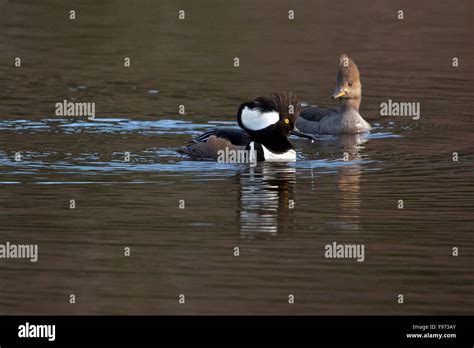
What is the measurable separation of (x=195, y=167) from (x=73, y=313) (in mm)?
7350

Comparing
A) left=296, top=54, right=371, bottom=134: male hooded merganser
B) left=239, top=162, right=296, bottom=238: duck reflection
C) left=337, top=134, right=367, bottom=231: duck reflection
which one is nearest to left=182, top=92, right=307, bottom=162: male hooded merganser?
left=239, top=162, right=296, bottom=238: duck reflection

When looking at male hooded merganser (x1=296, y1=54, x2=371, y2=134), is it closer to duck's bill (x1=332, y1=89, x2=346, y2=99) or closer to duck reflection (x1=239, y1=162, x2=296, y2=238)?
duck's bill (x1=332, y1=89, x2=346, y2=99)

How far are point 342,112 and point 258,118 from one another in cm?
451

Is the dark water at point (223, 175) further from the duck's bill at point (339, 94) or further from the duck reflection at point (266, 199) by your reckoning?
the duck's bill at point (339, 94)

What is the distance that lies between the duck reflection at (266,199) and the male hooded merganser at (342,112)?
420 cm

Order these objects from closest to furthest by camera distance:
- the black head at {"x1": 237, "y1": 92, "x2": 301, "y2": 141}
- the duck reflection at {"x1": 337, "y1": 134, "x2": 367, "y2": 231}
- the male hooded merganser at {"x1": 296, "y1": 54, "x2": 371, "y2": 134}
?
the duck reflection at {"x1": 337, "y1": 134, "x2": 367, "y2": 231} → the black head at {"x1": 237, "y1": 92, "x2": 301, "y2": 141} → the male hooded merganser at {"x1": 296, "y1": 54, "x2": 371, "y2": 134}

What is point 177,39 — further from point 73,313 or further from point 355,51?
point 73,313

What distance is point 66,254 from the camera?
13125 mm

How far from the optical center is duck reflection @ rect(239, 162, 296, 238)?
47.4 feet

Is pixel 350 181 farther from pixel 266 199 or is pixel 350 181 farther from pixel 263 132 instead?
pixel 263 132

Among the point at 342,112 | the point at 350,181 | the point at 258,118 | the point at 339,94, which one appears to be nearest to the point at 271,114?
the point at 258,118

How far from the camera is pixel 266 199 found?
16.1 m

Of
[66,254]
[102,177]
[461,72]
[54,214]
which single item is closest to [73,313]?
[66,254]

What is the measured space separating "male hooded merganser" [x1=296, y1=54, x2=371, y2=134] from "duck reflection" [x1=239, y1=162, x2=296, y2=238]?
4.20m
